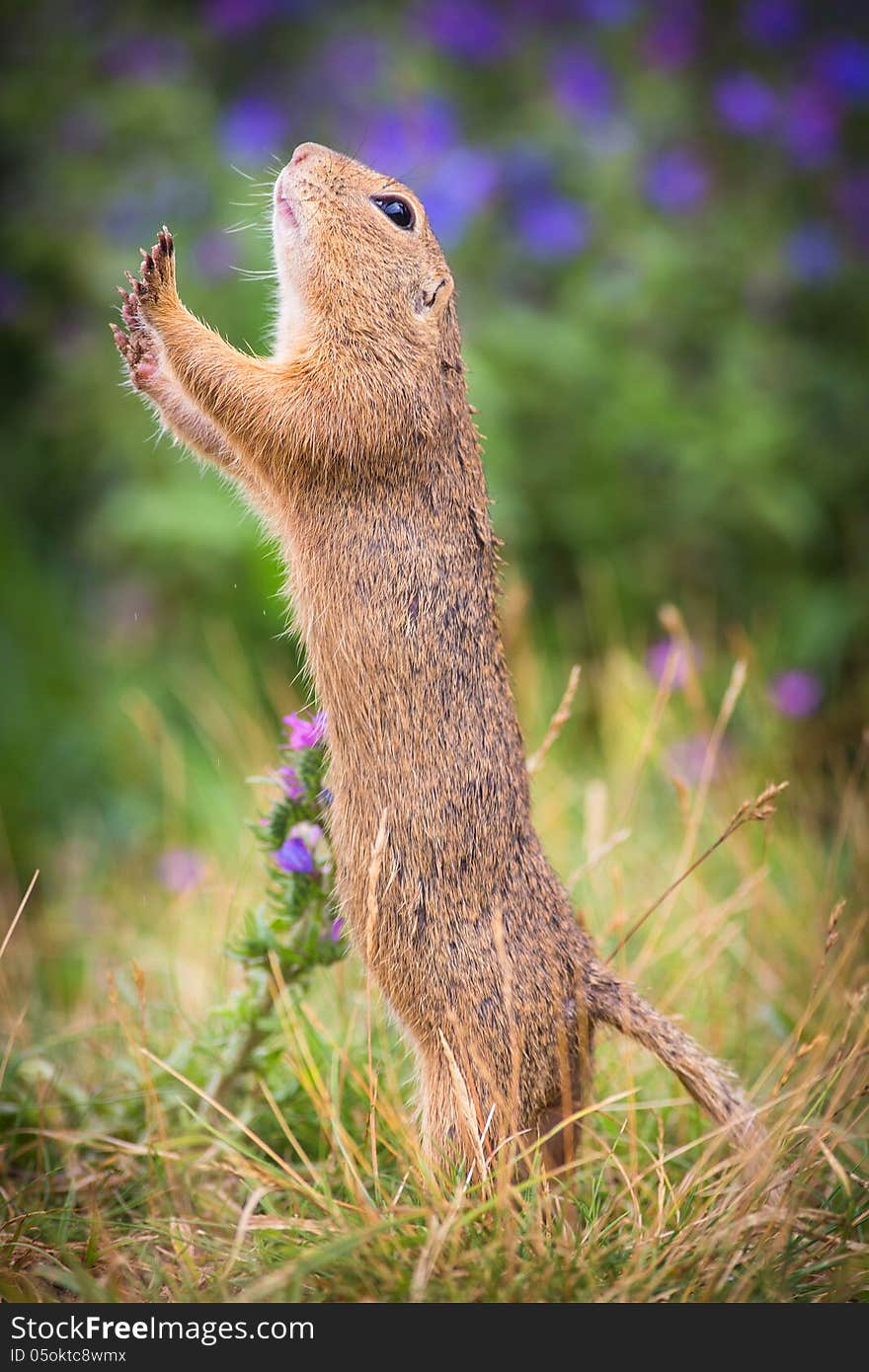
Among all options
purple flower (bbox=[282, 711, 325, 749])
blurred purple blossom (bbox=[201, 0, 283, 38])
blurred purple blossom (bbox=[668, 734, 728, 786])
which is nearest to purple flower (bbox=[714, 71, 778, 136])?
blurred purple blossom (bbox=[201, 0, 283, 38])

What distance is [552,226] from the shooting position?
6293 millimetres

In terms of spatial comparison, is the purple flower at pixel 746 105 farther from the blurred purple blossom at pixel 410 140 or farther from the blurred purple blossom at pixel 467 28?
the blurred purple blossom at pixel 410 140

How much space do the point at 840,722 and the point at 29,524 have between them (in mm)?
4217

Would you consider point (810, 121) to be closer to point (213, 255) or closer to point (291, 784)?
point (213, 255)

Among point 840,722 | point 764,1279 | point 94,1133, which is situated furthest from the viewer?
point 840,722

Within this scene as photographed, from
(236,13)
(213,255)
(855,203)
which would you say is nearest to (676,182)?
(855,203)

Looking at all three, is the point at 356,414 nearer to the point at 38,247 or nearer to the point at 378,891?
the point at 378,891

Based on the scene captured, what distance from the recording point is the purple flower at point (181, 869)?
4203 millimetres

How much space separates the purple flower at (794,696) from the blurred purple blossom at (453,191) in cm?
264

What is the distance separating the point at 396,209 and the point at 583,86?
396 centimetres

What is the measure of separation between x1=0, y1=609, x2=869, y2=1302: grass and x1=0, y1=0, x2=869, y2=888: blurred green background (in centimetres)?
71
